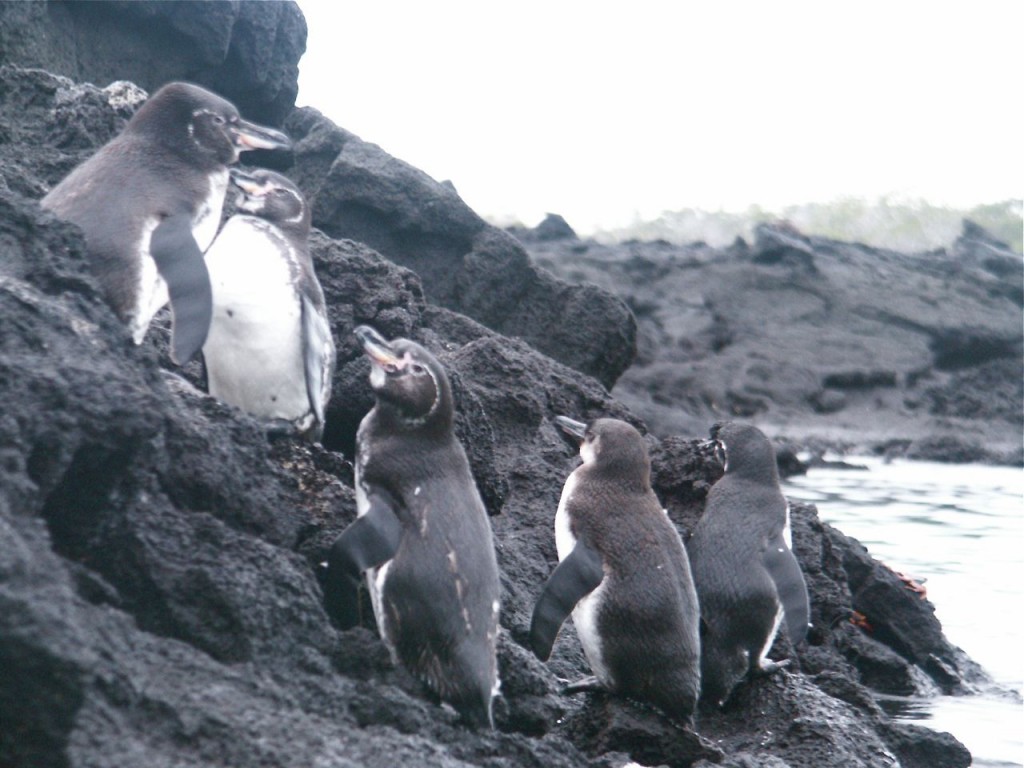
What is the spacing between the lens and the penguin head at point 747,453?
6.73 meters

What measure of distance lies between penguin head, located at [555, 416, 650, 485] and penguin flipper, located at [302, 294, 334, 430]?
121 centimetres

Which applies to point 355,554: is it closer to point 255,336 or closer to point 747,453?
point 255,336

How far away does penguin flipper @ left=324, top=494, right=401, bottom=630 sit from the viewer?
4281 millimetres

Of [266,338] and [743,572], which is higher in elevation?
[266,338]

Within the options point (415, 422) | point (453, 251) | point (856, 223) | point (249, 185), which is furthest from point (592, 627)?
point (856, 223)

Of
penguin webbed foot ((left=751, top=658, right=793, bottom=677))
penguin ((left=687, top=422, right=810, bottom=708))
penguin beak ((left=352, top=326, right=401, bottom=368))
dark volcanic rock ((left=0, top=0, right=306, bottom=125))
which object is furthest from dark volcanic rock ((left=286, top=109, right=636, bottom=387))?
penguin beak ((left=352, top=326, right=401, bottom=368))

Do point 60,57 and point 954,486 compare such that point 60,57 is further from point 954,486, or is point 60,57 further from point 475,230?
point 954,486

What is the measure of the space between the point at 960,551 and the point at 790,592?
21.8 ft

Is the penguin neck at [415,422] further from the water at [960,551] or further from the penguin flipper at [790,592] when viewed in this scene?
the water at [960,551]

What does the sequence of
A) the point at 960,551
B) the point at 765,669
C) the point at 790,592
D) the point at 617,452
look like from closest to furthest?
the point at 765,669
the point at 617,452
the point at 790,592
the point at 960,551

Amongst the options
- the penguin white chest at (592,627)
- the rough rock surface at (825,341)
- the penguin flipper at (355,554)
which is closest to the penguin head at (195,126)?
the penguin flipper at (355,554)

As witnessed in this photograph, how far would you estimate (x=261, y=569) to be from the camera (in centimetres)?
400

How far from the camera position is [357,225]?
1045cm

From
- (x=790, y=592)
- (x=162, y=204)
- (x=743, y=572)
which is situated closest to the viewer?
(x=162, y=204)
